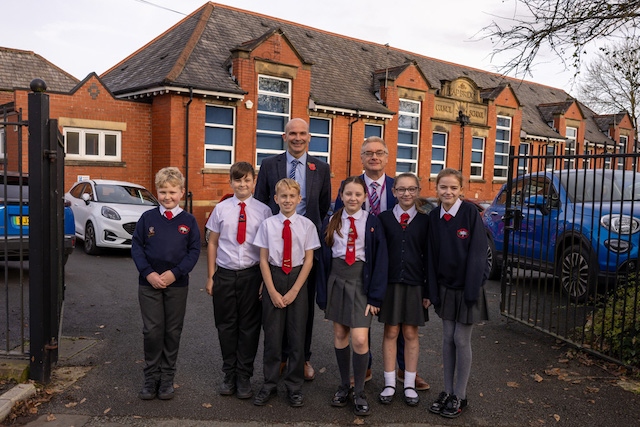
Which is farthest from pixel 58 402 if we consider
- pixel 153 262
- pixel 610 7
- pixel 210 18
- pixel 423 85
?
pixel 423 85

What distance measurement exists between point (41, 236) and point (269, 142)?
13.9m

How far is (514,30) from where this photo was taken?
6973 millimetres

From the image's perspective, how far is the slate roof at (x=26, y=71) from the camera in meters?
22.7

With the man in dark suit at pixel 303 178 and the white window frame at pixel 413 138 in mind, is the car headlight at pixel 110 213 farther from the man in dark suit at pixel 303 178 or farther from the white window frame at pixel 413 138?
the white window frame at pixel 413 138

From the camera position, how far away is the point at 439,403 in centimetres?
419

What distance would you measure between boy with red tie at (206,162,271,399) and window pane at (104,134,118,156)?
1251 centimetres

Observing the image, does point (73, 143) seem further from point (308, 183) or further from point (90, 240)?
point (308, 183)

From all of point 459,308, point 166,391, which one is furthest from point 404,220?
point 166,391

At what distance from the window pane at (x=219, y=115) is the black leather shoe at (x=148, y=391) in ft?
42.1

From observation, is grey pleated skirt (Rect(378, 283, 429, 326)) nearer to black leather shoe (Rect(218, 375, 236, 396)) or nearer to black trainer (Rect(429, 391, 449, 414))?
black trainer (Rect(429, 391, 449, 414))

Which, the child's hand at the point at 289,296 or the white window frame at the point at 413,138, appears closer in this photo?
the child's hand at the point at 289,296

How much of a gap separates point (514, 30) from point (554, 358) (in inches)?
161

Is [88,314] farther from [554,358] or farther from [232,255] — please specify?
[554,358]

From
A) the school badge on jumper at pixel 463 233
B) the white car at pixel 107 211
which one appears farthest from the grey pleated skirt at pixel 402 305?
the white car at pixel 107 211
